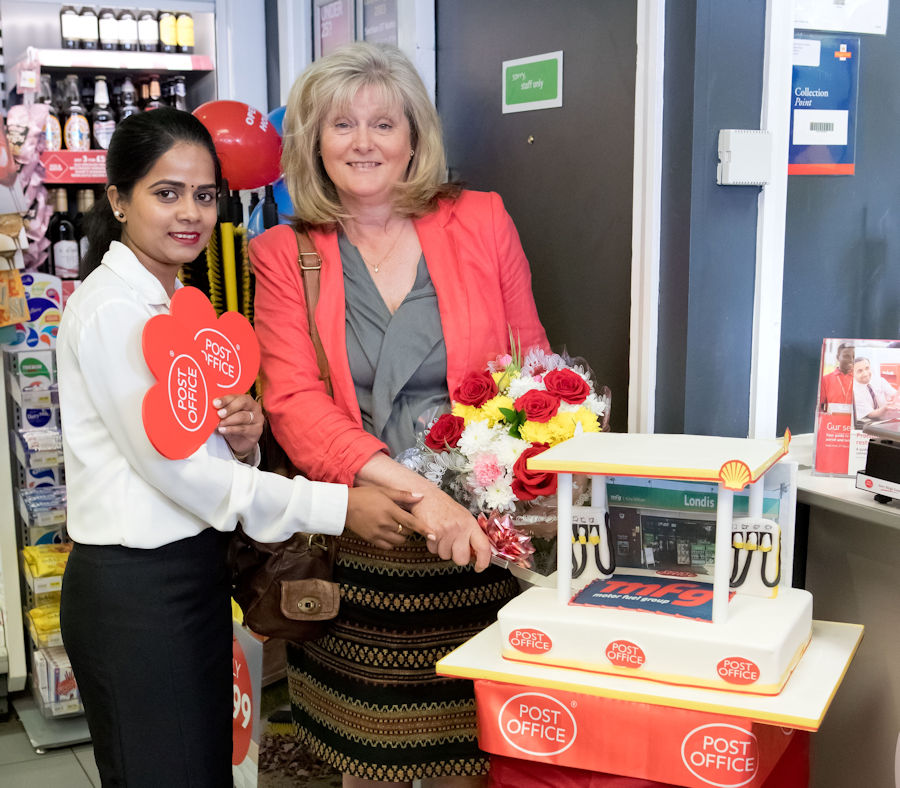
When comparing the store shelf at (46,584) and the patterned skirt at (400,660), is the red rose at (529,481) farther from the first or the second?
the store shelf at (46,584)

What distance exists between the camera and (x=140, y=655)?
5.53ft

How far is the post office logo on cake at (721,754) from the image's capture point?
4.63 ft

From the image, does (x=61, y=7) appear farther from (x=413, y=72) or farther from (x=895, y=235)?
(x=895, y=235)

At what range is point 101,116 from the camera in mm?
4422

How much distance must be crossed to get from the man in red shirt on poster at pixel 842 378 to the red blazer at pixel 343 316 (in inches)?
24.9

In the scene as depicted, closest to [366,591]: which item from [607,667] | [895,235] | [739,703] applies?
[607,667]

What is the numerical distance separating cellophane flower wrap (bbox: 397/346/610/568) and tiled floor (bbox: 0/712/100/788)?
207 centimetres

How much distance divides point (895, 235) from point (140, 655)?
6.57 ft

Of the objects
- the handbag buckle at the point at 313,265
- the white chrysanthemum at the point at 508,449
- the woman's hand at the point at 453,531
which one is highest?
the handbag buckle at the point at 313,265

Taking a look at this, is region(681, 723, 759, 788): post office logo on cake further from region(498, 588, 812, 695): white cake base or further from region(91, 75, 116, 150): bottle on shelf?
region(91, 75, 116, 150): bottle on shelf

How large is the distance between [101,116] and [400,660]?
3256 mm

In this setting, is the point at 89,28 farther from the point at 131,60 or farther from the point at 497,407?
the point at 497,407

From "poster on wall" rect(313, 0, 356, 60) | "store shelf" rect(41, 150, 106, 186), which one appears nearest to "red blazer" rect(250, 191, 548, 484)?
"poster on wall" rect(313, 0, 356, 60)

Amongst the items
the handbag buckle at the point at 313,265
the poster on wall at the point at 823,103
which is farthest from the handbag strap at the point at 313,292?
the poster on wall at the point at 823,103
